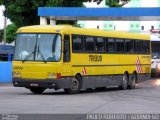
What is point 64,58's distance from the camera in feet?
79.3

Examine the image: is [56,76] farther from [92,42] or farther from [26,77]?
[92,42]

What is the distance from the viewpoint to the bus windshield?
943 inches

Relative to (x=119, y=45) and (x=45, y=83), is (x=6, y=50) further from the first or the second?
(x=45, y=83)

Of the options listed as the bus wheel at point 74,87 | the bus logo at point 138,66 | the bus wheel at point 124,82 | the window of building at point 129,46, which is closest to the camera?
the bus wheel at point 74,87

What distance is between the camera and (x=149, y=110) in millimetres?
17781

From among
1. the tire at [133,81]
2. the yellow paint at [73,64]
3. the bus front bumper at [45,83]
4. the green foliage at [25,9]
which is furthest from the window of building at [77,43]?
the green foliage at [25,9]

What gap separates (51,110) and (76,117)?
1.87 m

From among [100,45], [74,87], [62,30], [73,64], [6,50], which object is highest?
[62,30]

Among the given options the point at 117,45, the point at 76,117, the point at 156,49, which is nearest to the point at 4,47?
the point at 156,49

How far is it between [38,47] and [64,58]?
111cm

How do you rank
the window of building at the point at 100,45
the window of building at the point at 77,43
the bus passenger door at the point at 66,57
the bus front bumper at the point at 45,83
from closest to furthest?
the bus front bumper at the point at 45,83
the bus passenger door at the point at 66,57
the window of building at the point at 77,43
the window of building at the point at 100,45

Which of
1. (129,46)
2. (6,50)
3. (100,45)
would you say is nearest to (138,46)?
(129,46)

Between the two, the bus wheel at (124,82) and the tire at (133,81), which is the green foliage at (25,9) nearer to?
the tire at (133,81)

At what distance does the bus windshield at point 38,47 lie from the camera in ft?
78.6
